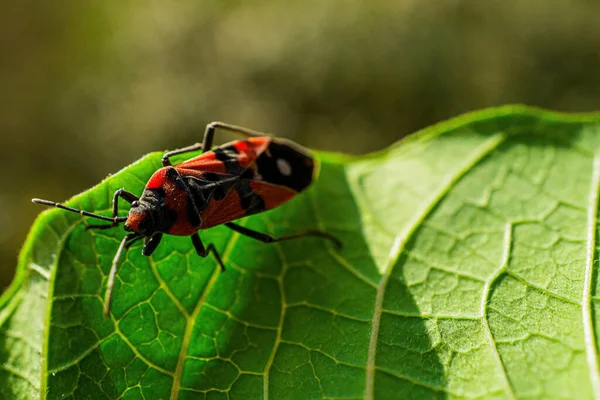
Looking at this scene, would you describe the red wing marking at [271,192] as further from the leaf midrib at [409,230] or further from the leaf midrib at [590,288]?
the leaf midrib at [590,288]

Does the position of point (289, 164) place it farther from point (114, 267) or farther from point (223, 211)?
point (114, 267)

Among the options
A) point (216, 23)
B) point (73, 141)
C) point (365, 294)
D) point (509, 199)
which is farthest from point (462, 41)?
point (73, 141)

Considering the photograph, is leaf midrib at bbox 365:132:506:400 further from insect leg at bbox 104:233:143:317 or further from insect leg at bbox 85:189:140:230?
insect leg at bbox 85:189:140:230

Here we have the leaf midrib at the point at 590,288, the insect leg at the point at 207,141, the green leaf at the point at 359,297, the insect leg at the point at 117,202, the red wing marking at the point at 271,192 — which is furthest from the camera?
the red wing marking at the point at 271,192

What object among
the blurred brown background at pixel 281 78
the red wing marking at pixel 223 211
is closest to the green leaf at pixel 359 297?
the red wing marking at pixel 223 211

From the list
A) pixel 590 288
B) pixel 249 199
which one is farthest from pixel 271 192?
pixel 590 288

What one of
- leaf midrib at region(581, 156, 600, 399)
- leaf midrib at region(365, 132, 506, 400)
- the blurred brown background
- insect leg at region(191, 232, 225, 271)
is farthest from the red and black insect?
the blurred brown background

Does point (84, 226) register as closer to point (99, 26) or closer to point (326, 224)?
point (326, 224)
